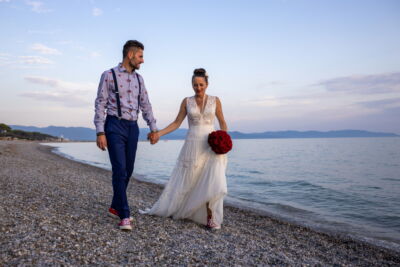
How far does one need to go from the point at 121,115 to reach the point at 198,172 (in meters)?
1.84

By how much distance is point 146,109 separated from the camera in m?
5.36

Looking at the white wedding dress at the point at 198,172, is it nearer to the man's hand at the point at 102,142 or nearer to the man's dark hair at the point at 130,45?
the man's dark hair at the point at 130,45

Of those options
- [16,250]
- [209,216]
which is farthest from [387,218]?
[16,250]

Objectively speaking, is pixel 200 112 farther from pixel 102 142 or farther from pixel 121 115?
pixel 102 142

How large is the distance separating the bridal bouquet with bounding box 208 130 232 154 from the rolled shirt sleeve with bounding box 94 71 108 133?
6.30 ft

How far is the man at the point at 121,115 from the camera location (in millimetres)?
4766

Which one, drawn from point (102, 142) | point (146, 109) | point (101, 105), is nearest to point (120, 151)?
point (102, 142)

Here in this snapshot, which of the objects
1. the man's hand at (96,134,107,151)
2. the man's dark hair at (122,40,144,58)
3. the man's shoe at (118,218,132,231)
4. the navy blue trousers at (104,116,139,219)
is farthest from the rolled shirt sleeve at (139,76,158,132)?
the man's shoe at (118,218,132,231)

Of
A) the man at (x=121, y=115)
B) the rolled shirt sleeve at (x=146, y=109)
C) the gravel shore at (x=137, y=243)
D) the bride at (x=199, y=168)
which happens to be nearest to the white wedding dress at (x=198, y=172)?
the bride at (x=199, y=168)

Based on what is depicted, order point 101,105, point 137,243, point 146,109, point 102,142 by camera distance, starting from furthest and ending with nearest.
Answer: point 146,109, point 101,105, point 102,142, point 137,243

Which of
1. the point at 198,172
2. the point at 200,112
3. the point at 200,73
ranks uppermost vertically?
the point at 200,73

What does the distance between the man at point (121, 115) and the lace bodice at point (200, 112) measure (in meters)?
1.02

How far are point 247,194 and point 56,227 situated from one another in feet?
37.4

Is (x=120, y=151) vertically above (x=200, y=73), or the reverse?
(x=200, y=73)
